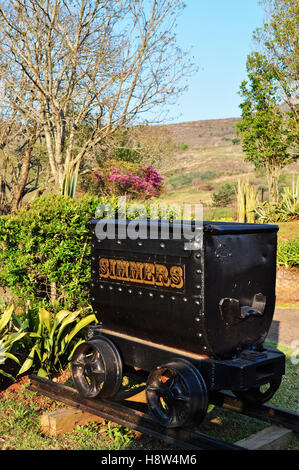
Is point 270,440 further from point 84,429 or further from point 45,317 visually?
point 45,317

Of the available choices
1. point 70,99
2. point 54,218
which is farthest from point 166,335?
point 70,99

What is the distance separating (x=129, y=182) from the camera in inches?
630

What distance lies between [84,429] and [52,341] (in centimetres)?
105

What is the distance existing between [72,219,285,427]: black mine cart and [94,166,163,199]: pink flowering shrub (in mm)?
11994

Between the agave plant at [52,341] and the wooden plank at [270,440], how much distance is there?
200 centimetres

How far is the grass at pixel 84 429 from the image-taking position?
331 cm

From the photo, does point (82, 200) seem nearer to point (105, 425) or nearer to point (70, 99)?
point (105, 425)

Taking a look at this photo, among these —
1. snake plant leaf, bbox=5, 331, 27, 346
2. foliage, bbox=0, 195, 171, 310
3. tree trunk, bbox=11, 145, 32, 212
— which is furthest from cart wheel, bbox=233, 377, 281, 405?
tree trunk, bbox=11, 145, 32, 212

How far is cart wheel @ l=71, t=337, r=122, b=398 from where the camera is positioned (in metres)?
3.55

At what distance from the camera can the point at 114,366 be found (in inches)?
141

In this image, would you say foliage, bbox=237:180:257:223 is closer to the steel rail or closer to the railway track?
the railway track

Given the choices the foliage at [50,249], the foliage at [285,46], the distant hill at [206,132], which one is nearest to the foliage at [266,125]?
the foliage at [285,46]

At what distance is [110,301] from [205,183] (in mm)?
40994

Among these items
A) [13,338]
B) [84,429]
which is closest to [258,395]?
[84,429]
